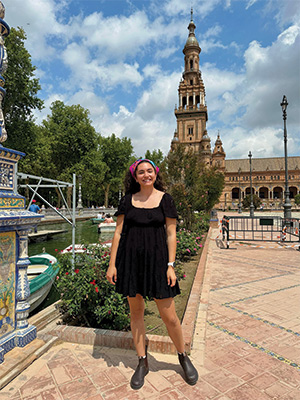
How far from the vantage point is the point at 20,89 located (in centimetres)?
2108

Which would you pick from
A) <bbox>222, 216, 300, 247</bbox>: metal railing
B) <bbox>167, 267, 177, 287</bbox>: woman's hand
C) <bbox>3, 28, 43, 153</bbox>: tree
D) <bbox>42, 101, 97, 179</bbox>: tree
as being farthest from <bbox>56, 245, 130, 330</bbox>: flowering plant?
<bbox>42, 101, 97, 179</bbox>: tree

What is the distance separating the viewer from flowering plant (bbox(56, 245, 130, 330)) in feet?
10.9

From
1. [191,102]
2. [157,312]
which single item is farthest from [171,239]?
[191,102]

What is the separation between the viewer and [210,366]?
276 cm

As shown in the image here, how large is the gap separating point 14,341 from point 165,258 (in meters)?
2.04

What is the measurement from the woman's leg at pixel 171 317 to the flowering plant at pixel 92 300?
972 millimetres

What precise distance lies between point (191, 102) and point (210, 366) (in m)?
72.8

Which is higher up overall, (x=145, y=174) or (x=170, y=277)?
(x=145, y=174)

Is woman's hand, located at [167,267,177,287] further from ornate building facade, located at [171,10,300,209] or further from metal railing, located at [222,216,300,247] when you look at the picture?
ornate building facade, located at [171,10,300,209]

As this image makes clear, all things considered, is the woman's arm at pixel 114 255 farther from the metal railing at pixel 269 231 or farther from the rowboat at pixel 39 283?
the metal railing at pixel 269 231

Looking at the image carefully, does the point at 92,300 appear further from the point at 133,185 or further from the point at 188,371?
the point at 133,185

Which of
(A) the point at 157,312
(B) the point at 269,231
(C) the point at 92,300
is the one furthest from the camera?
(B) the point at 269,231

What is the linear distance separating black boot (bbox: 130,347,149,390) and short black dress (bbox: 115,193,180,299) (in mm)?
747

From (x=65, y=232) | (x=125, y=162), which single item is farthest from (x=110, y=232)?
(x=125, y=162)
